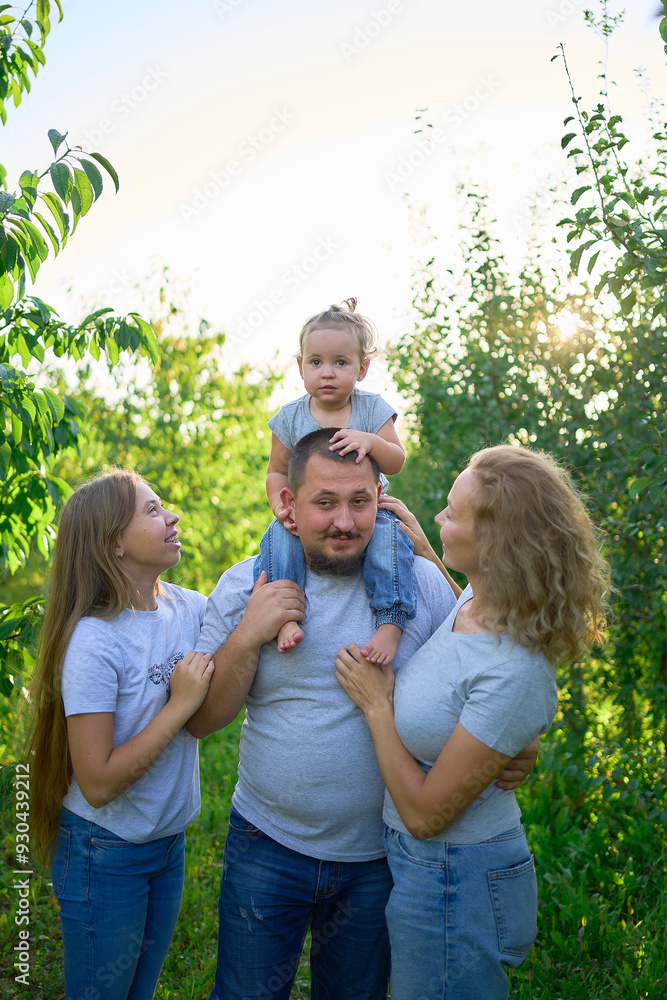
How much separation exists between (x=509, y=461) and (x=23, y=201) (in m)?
1.37

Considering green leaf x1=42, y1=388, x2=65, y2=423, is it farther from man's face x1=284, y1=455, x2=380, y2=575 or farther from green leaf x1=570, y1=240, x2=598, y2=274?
green leaf x1=570, y1=240, x2=598, y2=274

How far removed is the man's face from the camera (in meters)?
2.21

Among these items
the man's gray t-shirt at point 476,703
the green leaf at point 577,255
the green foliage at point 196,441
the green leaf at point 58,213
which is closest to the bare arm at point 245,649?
the man's gray t-shirt at point 476,703

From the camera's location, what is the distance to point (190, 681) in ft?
6.90

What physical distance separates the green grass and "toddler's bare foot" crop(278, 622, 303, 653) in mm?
1357

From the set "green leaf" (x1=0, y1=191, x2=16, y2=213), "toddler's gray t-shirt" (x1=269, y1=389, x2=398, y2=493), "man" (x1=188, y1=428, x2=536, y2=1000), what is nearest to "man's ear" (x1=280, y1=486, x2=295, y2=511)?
"man" (x1=188, y1=428, x2=536, y2=1000)

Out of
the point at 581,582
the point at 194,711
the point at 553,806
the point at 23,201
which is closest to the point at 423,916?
the point at 194,711

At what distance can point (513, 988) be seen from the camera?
3080 mm

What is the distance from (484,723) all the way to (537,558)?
396 millimetres

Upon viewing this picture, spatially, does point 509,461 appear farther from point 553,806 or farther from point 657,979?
point 553,806

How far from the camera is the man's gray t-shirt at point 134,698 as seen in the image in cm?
203

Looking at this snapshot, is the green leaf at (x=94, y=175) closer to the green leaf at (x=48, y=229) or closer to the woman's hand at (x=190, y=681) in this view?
the green leaf at (x=48, y=229)

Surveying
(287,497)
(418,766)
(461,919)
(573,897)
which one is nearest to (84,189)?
(287,497)

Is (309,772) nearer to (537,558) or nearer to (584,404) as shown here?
(537,558)
